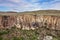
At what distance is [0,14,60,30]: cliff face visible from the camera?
31.5 m

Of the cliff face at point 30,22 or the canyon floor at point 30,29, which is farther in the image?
the cliff face at point 30,22

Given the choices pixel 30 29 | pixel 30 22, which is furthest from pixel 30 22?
pixel 30 29

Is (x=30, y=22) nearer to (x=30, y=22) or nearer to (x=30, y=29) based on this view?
(x=30, y=22)

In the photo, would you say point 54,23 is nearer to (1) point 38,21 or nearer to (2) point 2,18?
(1) point 38,21

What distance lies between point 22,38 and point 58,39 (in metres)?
5.04

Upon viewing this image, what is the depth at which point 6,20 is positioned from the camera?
105ft

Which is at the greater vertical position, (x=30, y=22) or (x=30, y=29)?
(x=30, y=22)

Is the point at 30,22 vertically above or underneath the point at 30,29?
above

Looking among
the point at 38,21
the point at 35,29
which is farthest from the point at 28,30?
the point at 38,21

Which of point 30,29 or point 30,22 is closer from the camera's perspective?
point 30,29

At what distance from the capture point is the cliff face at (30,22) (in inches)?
1238

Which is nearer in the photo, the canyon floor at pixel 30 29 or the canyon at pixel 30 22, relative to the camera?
the canyon floor at pixel 30 29

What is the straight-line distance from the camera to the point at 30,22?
107 feet

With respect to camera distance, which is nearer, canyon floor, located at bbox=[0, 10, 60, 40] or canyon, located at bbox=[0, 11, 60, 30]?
canyon floor, located at bbox=[0, 10, 60, 40]
